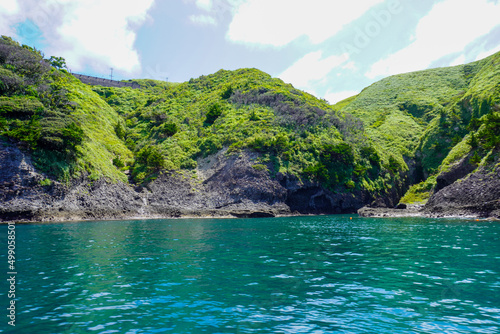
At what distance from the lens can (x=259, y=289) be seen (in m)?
11.3

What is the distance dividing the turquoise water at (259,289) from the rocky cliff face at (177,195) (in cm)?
2606

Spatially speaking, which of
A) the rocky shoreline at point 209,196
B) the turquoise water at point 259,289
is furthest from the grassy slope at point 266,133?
the turquoise water at point 259,289

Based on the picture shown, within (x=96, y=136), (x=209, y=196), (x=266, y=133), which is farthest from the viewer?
(x=266, y=133)

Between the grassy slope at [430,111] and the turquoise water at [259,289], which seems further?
the grassy slope at [430,111]

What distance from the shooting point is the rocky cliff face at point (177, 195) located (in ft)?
135

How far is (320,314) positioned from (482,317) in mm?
4386

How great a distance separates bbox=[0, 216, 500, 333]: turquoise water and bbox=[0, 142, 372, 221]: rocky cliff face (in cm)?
2606

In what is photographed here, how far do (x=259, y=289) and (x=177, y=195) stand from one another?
2113 inches

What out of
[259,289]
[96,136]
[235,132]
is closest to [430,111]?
[235,132]

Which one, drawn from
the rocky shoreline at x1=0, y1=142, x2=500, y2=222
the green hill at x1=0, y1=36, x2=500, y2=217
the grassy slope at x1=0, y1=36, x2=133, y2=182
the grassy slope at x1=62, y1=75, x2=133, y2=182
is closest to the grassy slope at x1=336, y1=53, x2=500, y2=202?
the green hill at x1=0, y1=36, x2=500, y2=217

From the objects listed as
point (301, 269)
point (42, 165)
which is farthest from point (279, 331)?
point (42, 165)

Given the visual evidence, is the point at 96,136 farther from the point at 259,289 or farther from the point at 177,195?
the point at 259,289

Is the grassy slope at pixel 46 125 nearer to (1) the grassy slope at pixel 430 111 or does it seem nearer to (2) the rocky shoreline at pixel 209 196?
(2) the rocky shoreline at pixel 209 196

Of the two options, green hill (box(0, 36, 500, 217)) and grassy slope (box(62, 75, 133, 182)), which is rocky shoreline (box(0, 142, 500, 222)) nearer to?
green hill (box(0, 36, 500, 217))
